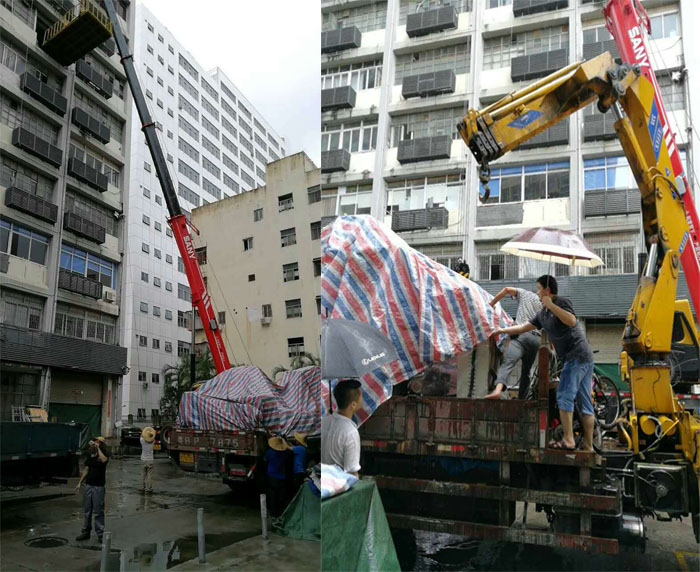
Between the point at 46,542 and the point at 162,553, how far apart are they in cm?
36

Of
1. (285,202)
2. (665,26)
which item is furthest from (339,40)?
(665,26)

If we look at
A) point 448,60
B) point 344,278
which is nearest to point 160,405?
point 344,278

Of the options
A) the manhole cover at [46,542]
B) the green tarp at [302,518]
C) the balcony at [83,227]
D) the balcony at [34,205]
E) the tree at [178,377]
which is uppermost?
the balcony at [34,205]

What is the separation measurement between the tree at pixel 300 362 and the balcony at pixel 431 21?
107 inches

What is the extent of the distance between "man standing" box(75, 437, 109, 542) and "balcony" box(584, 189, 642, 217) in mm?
3712

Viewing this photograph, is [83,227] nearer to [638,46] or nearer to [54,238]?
[54,238]

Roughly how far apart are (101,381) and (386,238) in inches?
80.7

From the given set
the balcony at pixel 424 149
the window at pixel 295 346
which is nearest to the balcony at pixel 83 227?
the window at pixel 295 346

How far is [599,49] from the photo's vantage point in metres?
4.80

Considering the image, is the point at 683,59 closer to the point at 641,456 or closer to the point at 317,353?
the point at 641,456

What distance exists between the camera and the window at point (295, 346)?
1.94 meters

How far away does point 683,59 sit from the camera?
4.78 metres

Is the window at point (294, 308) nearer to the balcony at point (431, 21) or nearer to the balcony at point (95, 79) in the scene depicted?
the balcony at point (95, 79)

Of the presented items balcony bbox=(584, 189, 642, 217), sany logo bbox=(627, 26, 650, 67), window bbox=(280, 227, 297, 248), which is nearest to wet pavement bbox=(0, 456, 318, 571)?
window bbox=(280, 227, 297, 248)
